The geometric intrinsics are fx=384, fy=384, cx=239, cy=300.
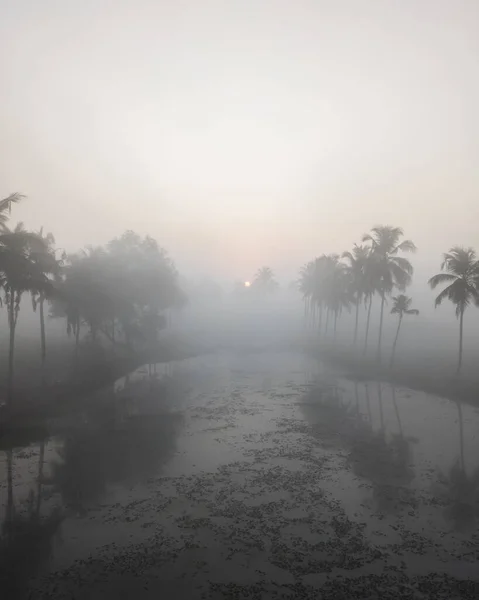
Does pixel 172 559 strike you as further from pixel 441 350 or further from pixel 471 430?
pixel 441 350

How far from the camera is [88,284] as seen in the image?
4084cm

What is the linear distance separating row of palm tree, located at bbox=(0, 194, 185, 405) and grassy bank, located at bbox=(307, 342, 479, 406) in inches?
1049

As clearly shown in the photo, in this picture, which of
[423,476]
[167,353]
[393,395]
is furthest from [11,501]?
[167,353]

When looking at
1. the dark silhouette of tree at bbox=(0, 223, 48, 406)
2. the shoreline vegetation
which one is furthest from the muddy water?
the dark silhouette of tree at bbox=(0, 223, 48, 406)

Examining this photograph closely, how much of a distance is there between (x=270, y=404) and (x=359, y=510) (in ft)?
51.8

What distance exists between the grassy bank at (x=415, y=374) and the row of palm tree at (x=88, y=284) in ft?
87.4

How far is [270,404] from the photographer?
30469mm

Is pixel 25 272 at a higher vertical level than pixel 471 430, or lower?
higher

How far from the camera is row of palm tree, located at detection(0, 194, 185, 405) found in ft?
86.4

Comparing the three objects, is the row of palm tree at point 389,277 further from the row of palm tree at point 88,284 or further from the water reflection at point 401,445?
the row of palm tree at point 88,284

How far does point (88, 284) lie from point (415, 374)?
34.9m

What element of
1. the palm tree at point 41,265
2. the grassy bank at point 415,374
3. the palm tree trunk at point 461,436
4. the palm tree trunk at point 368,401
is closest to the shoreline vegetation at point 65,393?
the palm tree at point 41,265

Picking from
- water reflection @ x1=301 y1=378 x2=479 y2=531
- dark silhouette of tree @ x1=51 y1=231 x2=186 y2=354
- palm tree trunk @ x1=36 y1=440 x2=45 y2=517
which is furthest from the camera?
dark silhouette of tree @ x1=51 y1=231 x2=186 y2=354

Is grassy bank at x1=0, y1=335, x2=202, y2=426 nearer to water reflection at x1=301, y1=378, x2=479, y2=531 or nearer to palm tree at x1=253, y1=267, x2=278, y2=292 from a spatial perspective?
water reflection at x1=301, y1=378, x2=479, y2=531
